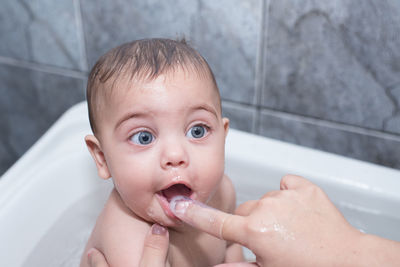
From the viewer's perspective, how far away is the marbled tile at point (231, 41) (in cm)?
101

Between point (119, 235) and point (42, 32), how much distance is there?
2.35 ft

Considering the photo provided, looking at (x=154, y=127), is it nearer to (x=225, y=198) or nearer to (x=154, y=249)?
(x=154, y=249)

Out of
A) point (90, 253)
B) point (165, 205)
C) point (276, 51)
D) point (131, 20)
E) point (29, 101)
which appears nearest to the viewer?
point (165, 205)

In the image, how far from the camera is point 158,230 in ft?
2.40

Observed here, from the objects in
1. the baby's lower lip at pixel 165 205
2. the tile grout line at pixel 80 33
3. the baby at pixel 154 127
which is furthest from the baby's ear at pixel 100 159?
the tile grout line at pixel 80 33

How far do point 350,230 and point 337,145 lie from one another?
19.5 inches

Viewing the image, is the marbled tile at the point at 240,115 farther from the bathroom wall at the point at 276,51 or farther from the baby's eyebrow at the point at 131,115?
the baby's eyebrow at the point at 131,115

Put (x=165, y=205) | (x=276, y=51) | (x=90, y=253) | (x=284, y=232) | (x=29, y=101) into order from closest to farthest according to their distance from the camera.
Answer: (x=284, y=232) → (x=165, y=205) → (x=90, y=253) → (x=276, y=51) → (x=29, y=101)

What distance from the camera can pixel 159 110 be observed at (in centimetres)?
65

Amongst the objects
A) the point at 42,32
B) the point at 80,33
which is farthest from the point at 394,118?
the point at 42,32

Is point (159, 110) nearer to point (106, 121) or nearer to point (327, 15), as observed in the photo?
point (106, 121)

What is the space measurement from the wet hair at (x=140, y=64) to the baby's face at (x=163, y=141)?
1 centimetres

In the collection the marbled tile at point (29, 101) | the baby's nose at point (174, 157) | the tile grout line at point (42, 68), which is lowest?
→ the marbled tile at point (29, 101)

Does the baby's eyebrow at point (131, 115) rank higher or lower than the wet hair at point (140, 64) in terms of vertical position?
lower
